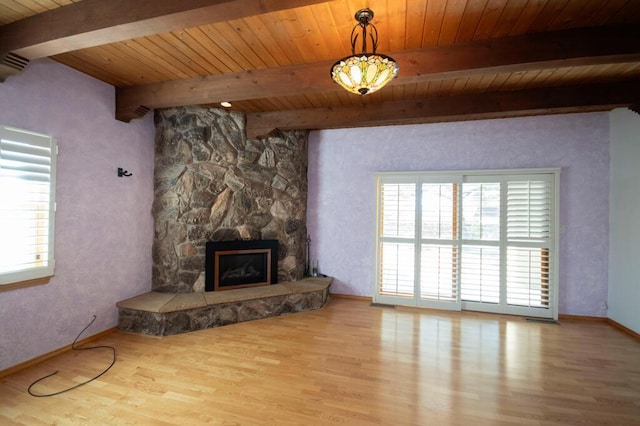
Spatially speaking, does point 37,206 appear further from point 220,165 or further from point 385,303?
point 385,303

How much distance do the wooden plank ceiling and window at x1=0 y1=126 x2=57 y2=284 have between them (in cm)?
57

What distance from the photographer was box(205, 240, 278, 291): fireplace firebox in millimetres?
3689

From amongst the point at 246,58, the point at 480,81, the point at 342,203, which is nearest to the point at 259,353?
the point at 342,203

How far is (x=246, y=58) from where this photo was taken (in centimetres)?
253

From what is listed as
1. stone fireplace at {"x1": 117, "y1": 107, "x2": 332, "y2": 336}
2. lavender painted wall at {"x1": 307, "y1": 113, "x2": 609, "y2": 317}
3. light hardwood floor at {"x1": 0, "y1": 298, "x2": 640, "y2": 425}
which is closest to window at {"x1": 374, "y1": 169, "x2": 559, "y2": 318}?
lavender painted wall at {"x1": 307, "y1": 113, "x2": 609, "y2": 317}

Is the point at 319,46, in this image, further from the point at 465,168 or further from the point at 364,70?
the point at 465,168

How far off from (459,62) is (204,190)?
3214 mm

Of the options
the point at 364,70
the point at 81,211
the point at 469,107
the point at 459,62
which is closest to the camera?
the point at 364,70

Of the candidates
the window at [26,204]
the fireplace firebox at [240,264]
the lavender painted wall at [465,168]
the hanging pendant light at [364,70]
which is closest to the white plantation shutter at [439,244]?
the lavender painted wall at [465,168]

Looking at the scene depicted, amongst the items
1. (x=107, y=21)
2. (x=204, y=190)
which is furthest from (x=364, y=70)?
(x=204, y=190)

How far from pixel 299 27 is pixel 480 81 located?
208 cm

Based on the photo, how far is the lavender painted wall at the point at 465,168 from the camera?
3635 millimetres

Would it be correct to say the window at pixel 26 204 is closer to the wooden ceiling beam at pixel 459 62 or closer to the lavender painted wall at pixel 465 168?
the wooden ceiling beam at pixel 459 62

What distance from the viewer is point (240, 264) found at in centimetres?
393
